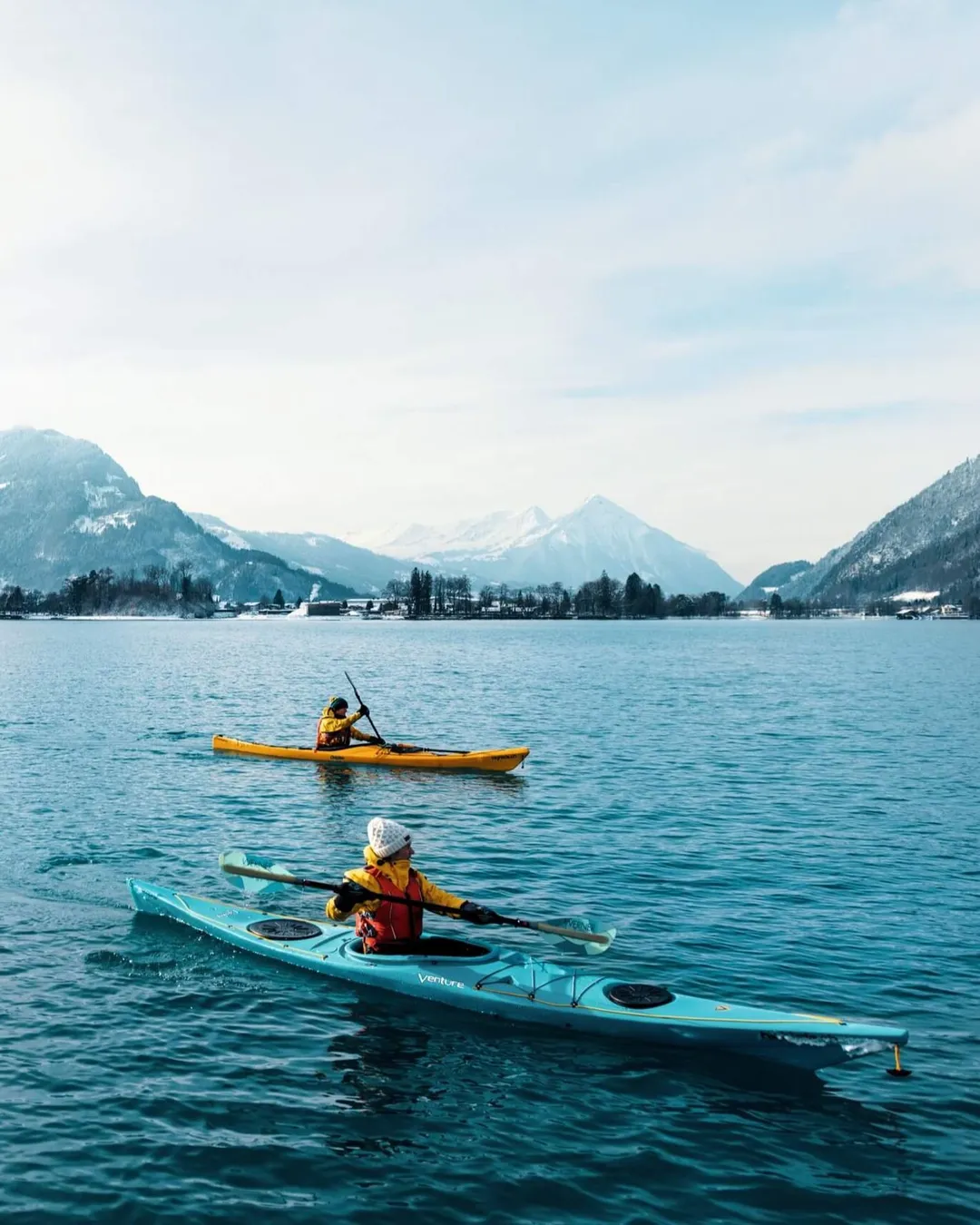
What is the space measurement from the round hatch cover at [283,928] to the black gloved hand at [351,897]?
200 cm

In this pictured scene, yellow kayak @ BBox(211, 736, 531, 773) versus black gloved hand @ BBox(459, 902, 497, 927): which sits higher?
black gloved hand @ BBox(459, 902, 497, 927)

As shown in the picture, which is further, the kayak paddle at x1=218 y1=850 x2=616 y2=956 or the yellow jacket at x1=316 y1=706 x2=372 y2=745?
the yellow jacket at x1=316 y1=706 x2=372 y2=745

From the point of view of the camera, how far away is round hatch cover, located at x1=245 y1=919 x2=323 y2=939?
16203 mm

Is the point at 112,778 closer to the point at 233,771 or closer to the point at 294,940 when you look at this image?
the point at 233,771

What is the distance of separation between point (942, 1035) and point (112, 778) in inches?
1067

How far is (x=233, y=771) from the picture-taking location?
34.5m

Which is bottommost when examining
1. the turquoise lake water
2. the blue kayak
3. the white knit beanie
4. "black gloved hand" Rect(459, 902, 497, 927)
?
the turquoise lake water

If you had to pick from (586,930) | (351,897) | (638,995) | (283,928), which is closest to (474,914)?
(351,897)

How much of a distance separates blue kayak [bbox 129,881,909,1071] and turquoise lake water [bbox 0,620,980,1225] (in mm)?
282

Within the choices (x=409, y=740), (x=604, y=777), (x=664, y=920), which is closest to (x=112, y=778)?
(x=409, y=740)

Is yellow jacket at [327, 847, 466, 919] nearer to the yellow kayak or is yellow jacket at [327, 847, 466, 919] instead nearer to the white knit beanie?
the white knit beanie

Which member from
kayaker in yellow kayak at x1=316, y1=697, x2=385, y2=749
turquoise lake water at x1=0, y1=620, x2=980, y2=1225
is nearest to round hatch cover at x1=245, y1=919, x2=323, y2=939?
turquoise lake water at x1=0, y1=620, x2=980, y2=1225

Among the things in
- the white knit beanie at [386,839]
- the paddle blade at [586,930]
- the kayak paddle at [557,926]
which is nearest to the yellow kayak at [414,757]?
the kayak paddle at [557,926]

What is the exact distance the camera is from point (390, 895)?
575 inches
